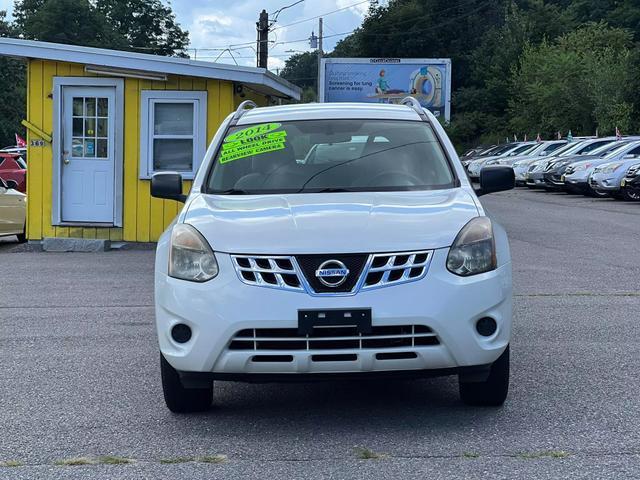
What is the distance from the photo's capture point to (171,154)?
14.7 metres

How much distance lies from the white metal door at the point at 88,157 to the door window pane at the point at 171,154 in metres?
0.68

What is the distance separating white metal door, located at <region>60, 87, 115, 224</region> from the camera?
14727 millimetres

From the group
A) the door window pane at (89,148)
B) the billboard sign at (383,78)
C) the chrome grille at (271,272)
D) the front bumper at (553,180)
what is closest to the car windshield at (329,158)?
the chrome grille at (271,272)

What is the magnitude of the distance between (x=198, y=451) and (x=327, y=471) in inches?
28.4

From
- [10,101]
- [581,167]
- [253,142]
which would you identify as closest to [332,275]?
[253,142]

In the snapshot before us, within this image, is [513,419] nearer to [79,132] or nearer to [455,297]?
[455,297]

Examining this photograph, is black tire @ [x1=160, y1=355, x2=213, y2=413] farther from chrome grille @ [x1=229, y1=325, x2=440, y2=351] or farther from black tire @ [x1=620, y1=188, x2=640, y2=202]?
black tire @ [x1=620, y1=188, x2=640, y2=202]

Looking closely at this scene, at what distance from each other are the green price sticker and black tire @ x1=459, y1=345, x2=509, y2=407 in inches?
76.4

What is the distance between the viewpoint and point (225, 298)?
15.5 ft

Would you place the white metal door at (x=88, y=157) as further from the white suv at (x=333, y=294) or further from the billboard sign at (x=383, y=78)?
the billboard sign at (x=383, y=78)

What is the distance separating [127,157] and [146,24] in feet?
282

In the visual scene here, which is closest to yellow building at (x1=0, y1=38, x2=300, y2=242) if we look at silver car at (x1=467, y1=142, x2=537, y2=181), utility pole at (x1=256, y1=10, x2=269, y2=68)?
utility pole at (x1=256, y1=10, x2=269, y2=68)

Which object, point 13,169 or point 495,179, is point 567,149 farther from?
point 495,179

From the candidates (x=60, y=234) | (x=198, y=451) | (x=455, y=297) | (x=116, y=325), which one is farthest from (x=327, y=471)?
(x=60, y=234)
